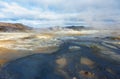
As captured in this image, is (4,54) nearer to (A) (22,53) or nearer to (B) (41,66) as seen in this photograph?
(A) (22,53)

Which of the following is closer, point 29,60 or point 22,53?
point 29,60

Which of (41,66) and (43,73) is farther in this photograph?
(41,66)

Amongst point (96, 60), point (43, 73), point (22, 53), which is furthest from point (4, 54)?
point (96, 60)

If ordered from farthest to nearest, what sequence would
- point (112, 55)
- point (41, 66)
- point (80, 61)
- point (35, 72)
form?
point (112, 55) < point (80, 61) < point (41, 66) < point (35, 72)

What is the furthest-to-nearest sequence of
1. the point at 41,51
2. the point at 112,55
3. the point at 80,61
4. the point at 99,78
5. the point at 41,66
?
the point at 41,51, the point at 112,55, the point at 80,61, the point at 41,66, the point at 99,78

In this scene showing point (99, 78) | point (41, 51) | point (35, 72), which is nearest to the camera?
point (99, 78)

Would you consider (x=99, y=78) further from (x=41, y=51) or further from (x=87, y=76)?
(x=41, y=51)

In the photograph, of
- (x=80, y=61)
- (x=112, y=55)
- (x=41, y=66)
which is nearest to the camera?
(x=41, y=66)

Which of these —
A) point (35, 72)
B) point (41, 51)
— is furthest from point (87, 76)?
point (41, 51)

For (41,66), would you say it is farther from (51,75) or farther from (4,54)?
(4,54)
